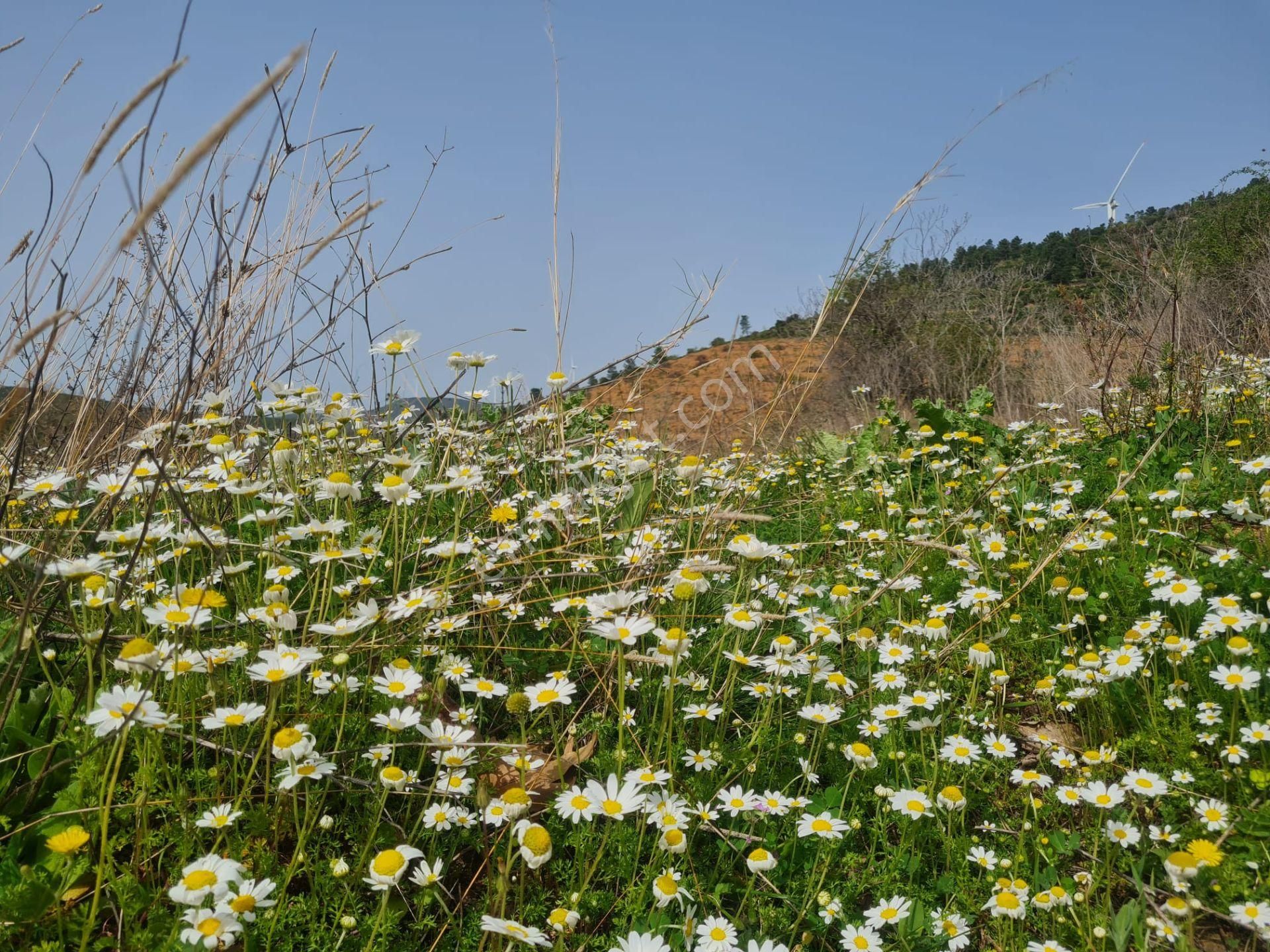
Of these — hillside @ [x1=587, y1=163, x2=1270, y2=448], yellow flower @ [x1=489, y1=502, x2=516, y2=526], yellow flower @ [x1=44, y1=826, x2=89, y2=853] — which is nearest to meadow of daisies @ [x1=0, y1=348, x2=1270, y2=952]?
yellow flower @ [x1=44, y1=826, x2=89, y2=853]

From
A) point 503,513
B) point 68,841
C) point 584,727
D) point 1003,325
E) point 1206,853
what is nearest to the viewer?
point 68,841

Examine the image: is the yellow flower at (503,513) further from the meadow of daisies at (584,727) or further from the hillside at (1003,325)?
the hillside at (1003,325)

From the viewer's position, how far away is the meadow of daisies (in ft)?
4.11

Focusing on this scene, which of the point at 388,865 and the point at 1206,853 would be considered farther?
the point at 1206,853

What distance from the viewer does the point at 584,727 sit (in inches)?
66.9

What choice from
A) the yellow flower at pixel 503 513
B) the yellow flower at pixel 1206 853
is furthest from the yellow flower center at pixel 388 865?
the yellow flower at pixel 1206 853

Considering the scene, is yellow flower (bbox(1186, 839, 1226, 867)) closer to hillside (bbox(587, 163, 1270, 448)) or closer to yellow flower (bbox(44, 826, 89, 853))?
yellow flower (bbox(44, 826, 89, 853))

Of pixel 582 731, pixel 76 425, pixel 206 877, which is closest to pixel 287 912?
pixel 206 877

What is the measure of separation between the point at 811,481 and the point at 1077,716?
252 centimetres

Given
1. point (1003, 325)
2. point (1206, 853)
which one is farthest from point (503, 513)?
point (1003, 325)

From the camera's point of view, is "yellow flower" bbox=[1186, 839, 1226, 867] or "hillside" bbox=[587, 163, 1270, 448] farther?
"hillside" bbox=[587, 163, 1270, 448]

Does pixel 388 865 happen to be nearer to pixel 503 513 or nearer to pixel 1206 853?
pixel 503 513

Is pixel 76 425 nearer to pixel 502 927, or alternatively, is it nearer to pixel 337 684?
pixel 337 684

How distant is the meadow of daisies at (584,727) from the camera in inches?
49.3
